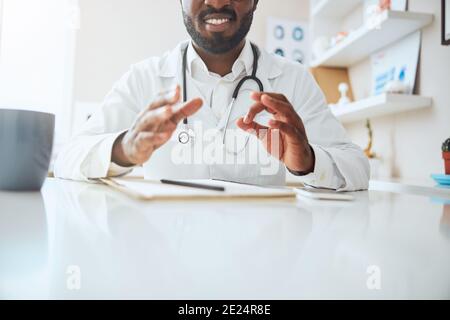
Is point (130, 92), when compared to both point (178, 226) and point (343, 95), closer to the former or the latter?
point (178, 226)

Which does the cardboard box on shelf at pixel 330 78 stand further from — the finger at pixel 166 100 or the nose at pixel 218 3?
the finger at pixel 166 100

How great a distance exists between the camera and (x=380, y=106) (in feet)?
4.06

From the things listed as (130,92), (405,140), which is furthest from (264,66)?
(405,140)

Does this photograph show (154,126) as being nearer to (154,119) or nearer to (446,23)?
(154,119)

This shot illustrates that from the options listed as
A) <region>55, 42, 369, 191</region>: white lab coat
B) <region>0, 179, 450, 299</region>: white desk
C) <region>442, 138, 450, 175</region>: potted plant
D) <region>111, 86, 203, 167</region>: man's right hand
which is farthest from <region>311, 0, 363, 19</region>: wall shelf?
<region>0, 179, 450, 299</region>: white desk

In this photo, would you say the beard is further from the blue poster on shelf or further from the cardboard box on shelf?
the cardboard box on shelf

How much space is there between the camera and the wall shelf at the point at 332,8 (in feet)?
5.32

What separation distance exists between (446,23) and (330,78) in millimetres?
699

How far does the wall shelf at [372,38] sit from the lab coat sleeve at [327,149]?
40 centimetres

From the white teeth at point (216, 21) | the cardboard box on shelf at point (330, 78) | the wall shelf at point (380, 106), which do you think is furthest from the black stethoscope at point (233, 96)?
the cardboard box on shelf at point (330, 78)

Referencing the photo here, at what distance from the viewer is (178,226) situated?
263 mm

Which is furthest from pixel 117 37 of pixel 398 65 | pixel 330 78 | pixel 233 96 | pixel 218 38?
pixel 398 65
